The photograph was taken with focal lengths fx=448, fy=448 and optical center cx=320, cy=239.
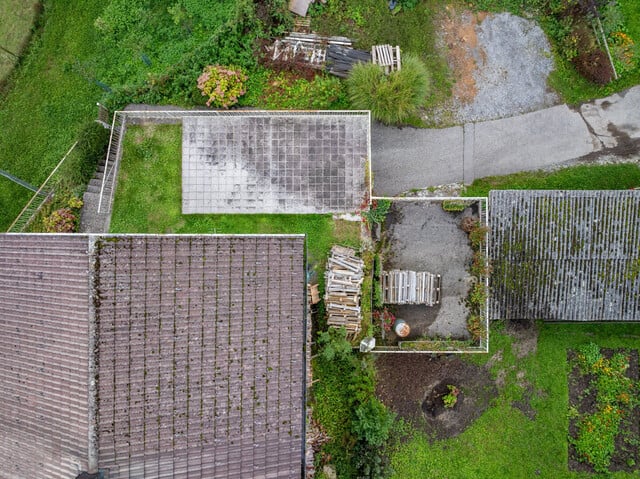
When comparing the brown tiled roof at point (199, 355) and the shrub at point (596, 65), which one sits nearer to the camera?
the brown tiled roof at point (199, 355)

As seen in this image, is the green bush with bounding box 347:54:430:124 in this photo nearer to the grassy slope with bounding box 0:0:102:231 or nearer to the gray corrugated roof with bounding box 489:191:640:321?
the gray corrugated roof with bounding box 489:191:640:321

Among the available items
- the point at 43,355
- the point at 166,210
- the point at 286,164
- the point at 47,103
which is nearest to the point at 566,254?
the point at 286,164

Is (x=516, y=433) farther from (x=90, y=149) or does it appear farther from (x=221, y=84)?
(x=90, y=149)

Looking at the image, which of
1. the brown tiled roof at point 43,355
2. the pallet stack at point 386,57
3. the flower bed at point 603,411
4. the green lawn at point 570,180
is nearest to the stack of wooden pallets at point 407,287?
the green lawn at point 570,180

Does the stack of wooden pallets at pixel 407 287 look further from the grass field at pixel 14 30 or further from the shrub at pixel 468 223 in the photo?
the grass field at pixel 14 30

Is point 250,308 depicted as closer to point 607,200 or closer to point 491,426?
point 491,426

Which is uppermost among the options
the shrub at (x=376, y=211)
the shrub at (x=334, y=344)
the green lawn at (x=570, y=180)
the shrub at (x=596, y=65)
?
the shrub at (x=596, y=65)
